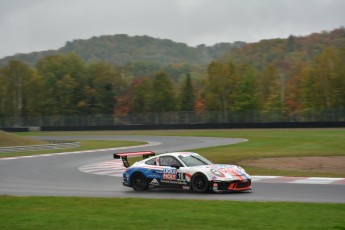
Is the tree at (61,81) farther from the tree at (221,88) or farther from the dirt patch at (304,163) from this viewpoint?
the dirt patch at (304,163)

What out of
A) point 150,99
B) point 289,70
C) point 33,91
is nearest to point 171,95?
point 150,99

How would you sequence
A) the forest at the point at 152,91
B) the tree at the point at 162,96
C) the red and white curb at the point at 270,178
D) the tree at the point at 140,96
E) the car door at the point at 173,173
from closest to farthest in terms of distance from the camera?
the car door at the point at 173,173
the red and white curb at the point at 270,178
the forest at the point at 152,91
the tree at the point at 162,96
the tree at the point at 140,96

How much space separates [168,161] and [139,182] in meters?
1.15

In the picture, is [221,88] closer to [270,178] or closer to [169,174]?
[270,178]

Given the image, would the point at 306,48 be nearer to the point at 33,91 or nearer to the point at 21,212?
the point at 33,91

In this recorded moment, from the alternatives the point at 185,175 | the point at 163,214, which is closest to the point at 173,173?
the point at 185,175

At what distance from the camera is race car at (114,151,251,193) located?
52.0 feet

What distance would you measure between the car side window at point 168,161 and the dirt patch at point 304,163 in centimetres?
829

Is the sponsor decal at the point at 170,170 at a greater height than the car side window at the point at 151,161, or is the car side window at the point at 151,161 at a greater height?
the car side window at the point at 151,161

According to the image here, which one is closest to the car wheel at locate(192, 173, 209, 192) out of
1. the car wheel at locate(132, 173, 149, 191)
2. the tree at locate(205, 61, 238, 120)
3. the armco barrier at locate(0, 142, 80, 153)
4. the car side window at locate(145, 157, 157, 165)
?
the car side window at locate(145, 157, 157, 165)

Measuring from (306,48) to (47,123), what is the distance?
394 feet

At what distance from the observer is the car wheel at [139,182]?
17.5 m

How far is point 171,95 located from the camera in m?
106

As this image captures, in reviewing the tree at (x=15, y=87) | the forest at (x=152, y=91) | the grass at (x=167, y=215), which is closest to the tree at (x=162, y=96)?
the forest at (x=152, y=91)
